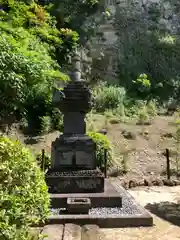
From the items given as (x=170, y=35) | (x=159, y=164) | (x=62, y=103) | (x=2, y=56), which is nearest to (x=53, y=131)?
(x=159, y=164)

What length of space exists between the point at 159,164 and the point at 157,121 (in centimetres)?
384

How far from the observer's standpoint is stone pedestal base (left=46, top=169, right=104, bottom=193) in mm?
6914

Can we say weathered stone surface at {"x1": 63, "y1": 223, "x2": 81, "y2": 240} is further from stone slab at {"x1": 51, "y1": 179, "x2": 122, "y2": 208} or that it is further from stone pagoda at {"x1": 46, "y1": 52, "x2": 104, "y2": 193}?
stone pagoda at {"x1": 46, "y1": 52, "x2": 104, "y2": 193}

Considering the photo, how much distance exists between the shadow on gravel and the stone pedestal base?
1016 mm

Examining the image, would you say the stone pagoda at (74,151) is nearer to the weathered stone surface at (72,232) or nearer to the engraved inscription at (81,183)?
the engraved inscription at (81,183)

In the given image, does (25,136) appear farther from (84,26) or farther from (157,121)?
(84,26)

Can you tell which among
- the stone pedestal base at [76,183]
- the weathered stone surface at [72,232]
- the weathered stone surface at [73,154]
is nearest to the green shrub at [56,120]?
the weathered stone surface at [73,154]

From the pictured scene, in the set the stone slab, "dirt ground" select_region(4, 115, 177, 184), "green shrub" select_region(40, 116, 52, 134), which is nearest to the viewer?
the stone slab

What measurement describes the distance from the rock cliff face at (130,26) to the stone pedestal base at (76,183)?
13065 millimetres

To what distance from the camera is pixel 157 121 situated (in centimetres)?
1577

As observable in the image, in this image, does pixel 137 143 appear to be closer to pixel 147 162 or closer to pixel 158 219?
pixel 147 162

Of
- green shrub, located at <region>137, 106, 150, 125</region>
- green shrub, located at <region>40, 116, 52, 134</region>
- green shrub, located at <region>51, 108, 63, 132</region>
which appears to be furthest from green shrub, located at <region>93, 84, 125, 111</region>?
green shrub, located at <region>40, 116, 52, 134</region>

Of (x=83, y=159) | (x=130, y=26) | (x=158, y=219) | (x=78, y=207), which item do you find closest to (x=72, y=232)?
(x=78, y=207)

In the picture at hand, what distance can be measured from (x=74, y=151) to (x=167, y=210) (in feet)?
6.67
